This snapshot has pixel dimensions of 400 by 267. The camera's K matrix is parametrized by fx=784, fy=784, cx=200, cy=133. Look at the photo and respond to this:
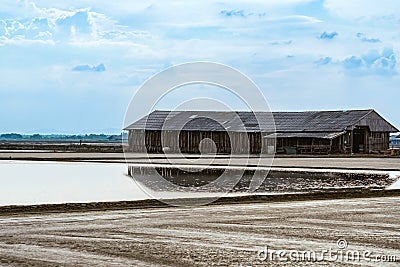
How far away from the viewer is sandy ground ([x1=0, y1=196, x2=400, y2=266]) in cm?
1117

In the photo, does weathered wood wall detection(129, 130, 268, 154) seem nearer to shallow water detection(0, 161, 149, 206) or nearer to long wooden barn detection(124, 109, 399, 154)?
long wooden barn detection(124, 109, 399, 154)

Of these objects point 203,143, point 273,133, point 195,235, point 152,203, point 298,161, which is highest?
point 273,133

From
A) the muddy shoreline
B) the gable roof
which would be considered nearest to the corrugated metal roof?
the gable roof

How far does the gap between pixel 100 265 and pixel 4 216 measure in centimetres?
755

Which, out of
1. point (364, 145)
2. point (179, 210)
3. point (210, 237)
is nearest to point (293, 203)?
point (179, 210)

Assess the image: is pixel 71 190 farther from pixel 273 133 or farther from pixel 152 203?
pixel 273 133

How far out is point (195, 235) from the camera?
14.0 meters

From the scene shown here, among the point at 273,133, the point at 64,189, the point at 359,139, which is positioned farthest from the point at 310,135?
the point at 64,189

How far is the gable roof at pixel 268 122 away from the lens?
86.5m

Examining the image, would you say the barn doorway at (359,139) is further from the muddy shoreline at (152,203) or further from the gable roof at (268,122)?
the muddy shoreline at (152,203)

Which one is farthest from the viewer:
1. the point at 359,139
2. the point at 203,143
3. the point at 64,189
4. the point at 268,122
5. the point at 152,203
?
the point at 203,143

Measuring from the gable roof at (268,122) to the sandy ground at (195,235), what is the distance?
219ft

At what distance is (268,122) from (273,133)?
4.03 m

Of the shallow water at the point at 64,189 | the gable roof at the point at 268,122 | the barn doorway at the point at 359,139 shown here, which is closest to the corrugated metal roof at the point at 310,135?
the gable roof at the point at 268,122
